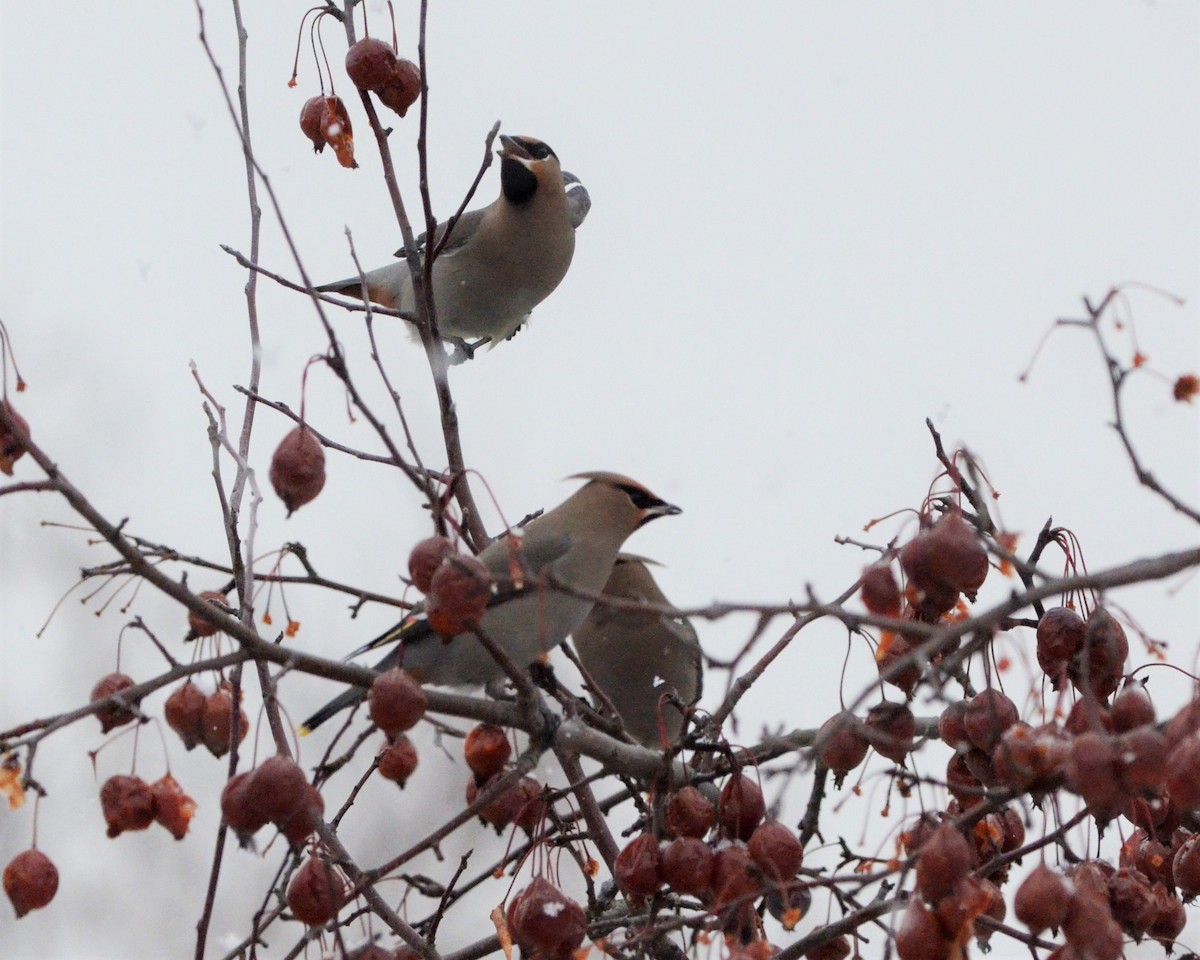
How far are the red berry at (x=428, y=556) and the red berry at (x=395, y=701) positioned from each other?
0.12 metres

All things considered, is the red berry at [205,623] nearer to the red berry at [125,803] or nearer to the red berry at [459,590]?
the red berry at [125,803]

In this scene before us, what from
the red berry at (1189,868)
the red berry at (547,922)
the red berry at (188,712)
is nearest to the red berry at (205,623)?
the red berry at (188,712)

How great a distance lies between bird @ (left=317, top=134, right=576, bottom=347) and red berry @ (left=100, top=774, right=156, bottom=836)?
2.49 meters

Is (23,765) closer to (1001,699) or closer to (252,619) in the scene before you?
(252,619)

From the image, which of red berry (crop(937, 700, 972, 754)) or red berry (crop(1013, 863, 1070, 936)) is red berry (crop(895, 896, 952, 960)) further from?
red berry (crop(937, 700, 972, 754))

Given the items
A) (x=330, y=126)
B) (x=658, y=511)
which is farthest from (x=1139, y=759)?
(x=330, y=126)

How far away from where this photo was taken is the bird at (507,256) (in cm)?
450

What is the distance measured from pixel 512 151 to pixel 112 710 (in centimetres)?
312

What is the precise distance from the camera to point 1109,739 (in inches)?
58.5

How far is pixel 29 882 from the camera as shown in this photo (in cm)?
206

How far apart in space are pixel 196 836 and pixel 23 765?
682cm

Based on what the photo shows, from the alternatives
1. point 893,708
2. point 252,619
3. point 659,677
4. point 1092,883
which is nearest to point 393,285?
point 659,677

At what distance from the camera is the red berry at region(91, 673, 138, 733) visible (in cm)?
180

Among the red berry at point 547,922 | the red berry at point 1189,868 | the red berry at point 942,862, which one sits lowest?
the red berry at point 942,862
